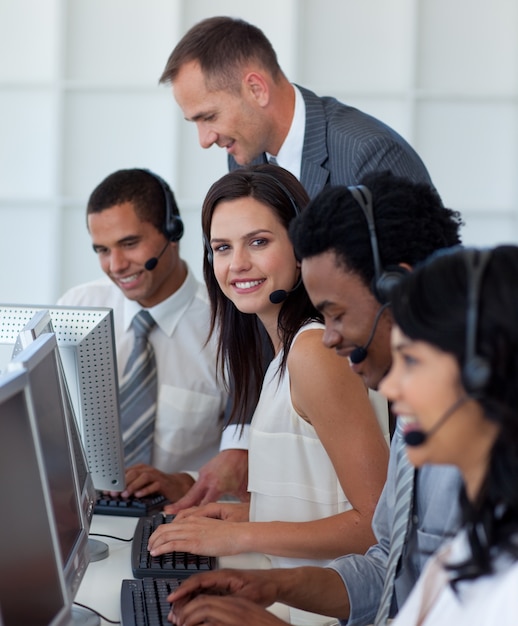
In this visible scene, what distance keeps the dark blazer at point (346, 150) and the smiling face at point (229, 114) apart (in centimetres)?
15

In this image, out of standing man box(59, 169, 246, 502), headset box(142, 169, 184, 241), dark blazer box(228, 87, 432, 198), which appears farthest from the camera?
headset box(142, 169, 184, 241)

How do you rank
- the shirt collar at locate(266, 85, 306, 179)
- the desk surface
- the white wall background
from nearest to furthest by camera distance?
the desk surface → the shirt collar at locate(266, 85, 306, 179) → the white wall background

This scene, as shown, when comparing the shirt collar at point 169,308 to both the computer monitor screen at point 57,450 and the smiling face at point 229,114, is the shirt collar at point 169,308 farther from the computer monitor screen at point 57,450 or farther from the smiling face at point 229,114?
the computer monitor screen at point 57,450

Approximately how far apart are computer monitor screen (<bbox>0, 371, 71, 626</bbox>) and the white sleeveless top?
0.70m

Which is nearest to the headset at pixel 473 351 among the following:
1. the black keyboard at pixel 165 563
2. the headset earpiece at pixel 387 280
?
the headset earpiece at pixel 387 280

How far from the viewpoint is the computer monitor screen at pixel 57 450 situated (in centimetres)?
139

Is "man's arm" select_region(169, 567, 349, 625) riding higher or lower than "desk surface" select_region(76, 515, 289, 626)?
higher

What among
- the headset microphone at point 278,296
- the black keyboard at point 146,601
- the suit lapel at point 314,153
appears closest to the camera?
the black keyboard at point 146,601

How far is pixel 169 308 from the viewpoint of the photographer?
9.61 feet

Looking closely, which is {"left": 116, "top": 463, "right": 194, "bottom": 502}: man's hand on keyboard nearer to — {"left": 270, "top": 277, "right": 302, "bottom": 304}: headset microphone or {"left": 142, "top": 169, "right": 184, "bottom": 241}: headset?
{"left": 270, "top": 277, "right": 302, "bottom": 304}: headset microphone

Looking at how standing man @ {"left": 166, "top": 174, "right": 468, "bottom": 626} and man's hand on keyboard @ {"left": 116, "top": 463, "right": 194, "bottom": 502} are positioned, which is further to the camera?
man's hand on keyboard @ {"left": 116, "top": 463, "right": 194, "bottom": 502}

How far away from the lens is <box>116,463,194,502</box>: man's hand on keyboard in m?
2.38

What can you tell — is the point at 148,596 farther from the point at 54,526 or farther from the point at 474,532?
the point at 474,532

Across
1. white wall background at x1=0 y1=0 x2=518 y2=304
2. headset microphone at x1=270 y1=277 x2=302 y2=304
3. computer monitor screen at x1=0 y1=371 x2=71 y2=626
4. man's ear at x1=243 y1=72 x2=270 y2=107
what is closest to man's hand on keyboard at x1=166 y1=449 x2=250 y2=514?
headset microphone at x1=270 y1=277 x2=302 y2=304
